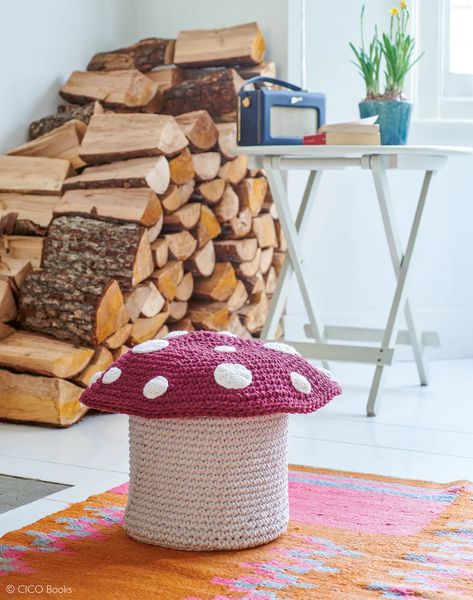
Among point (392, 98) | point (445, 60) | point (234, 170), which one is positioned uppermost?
point (445, 60)

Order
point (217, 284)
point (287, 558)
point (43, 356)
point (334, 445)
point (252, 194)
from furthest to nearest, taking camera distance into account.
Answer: point (252, 194) < point (217, 284) < point (43, 356) < point (334, 445) < point (287, 558)

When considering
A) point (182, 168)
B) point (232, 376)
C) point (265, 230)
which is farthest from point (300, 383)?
point (265, 230)

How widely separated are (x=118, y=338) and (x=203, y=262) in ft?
1.54

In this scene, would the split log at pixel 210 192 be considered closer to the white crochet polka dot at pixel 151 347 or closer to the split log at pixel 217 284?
the split log at pixel 217 284

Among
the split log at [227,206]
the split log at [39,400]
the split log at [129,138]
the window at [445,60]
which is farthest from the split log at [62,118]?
the window at [445,60]

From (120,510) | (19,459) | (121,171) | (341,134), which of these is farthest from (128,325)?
(120,510)

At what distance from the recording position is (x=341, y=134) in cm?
259

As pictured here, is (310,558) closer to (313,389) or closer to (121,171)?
(313,389)

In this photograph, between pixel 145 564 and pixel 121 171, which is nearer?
pixel 145 564

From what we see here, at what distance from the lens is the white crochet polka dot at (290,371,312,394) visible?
1591 millimetres

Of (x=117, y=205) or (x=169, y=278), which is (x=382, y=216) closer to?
(x=169, y=278)

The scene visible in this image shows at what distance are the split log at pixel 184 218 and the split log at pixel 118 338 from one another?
0.35 m

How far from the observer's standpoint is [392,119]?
2.74 m

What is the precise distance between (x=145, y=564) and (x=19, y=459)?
771mm
